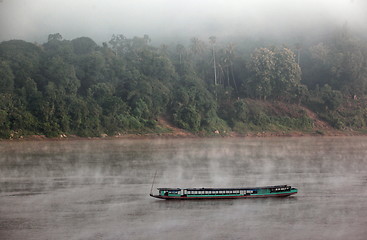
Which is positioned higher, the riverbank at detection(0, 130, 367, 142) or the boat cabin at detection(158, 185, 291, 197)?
the boat cabin at detection(158, 185, 291, 197)

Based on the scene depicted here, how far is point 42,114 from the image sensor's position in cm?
5434

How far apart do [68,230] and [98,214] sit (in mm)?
2406

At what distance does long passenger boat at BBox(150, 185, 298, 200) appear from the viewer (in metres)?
23.7

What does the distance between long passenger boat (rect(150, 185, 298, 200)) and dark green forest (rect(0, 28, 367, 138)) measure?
106ft

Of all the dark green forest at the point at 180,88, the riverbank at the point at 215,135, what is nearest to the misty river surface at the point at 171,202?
the riverbank at the point at 215,135

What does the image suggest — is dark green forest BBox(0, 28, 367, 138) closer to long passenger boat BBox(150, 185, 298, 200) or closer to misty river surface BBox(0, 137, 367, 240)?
misty river surface BBox(0, 137, 367, 240)

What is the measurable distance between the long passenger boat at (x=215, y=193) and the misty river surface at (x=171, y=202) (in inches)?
13.2

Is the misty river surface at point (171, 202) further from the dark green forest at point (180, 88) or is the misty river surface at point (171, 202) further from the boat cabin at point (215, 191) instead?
the dark green forest at point (180, 88)

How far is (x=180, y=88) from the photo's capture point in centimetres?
6812

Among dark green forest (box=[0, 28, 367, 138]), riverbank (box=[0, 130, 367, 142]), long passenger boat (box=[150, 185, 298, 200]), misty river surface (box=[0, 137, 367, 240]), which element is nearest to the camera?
misty river surface (box=[0, 137, 367, 240])

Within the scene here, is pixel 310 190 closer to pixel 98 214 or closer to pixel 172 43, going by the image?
pixel 98 214

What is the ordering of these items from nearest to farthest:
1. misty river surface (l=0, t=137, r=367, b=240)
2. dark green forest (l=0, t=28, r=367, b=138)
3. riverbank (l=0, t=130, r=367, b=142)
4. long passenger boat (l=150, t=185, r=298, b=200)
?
1. misty river surface (l=0, t=137, r=367, b=240)
2. long passenger boat (l=150, t=185, r=298, b=200)
3. riverbank (l=0, t=130, r=367, b=142)
4. dark green forest (l=0, t=28, r=367, b=138)

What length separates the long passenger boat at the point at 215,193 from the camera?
23.7 m

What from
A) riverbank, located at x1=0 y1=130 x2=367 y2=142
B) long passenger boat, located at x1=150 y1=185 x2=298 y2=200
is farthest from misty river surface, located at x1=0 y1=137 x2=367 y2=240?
riverbank, located at x1=0 y1=130 x2=367 y2=142
